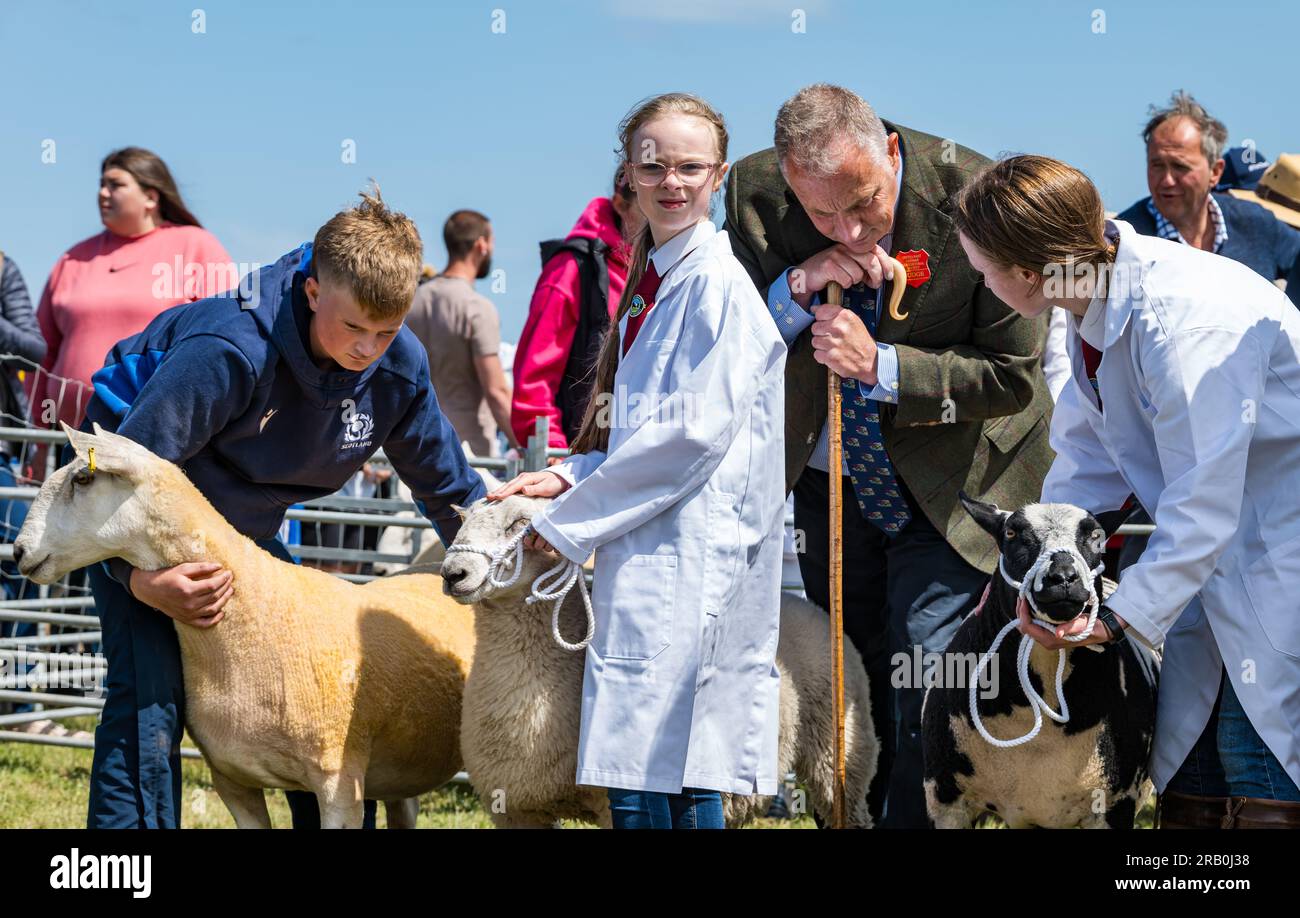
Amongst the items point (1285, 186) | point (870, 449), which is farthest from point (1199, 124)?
point (870, 449)

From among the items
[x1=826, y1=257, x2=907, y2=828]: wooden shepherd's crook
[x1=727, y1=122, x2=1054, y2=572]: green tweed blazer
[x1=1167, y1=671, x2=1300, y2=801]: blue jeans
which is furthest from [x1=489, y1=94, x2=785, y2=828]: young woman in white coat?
[x1=1167, y1=671, x2=1300, y2=801]: blue jeans

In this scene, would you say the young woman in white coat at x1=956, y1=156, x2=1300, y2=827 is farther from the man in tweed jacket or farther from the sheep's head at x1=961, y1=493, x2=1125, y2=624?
the man in tweed jacket

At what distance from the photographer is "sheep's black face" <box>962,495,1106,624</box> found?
3.04m

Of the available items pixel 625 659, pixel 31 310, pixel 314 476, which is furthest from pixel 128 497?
Result: pixel 31 310

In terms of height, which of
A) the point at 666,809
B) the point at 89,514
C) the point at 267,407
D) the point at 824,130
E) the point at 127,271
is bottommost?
the point at 666,809

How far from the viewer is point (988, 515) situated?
11.5 ft

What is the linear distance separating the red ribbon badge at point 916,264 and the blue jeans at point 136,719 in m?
2.21

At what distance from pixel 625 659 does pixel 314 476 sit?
125 centimetres

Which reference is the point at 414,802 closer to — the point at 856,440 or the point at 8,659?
the point at 856,440

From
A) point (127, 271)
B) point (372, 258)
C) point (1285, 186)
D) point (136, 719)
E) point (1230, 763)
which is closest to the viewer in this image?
point (1230, 763)

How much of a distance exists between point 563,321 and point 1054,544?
326cm

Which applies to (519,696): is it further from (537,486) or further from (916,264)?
(916,264)
